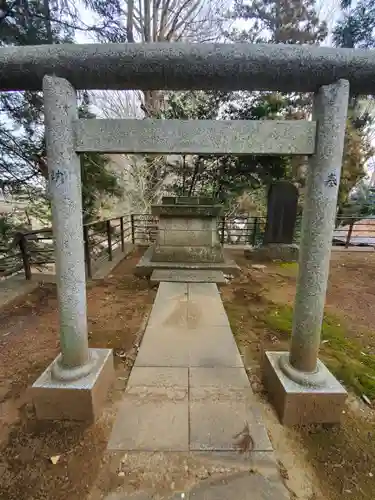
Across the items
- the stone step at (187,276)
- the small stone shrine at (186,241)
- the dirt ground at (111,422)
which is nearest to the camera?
the dirt ground at (111,422)

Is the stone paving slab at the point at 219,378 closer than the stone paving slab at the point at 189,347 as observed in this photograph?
Yes

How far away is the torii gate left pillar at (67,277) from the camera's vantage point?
1.75 metres

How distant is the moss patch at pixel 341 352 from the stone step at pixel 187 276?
1.31m

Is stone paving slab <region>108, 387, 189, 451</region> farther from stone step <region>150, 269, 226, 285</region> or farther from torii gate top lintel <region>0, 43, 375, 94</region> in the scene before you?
stone step <region>150, 269, 226, 285</region>

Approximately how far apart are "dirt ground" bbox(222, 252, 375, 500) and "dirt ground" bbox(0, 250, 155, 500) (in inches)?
48.8

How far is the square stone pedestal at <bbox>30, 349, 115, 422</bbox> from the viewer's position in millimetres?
1927

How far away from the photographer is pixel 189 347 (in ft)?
9.51

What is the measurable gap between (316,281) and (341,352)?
5.17 feet

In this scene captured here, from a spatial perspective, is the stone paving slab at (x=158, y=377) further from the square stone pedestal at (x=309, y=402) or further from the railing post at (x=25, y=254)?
the railing post at (x=25, y=254)

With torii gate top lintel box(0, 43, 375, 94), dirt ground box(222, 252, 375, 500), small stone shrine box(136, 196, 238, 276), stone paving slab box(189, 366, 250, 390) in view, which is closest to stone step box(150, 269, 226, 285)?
small stone shrine box(136, 196, 238, 276)

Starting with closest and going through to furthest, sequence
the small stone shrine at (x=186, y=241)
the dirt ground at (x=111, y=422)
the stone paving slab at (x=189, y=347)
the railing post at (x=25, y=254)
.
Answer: the dirt ground at (x=111, y=422)
the stone paving slab at (x=189, y=347)
the railing post at (x=25, y=254)
the small stone shrine at (x=186, y=241)

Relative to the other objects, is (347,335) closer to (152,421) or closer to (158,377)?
(158,377)

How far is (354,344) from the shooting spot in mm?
3258

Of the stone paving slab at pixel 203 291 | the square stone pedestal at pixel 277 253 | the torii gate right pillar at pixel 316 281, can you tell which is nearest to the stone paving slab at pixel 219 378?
the torii gate right pillar at pixel 316 281
